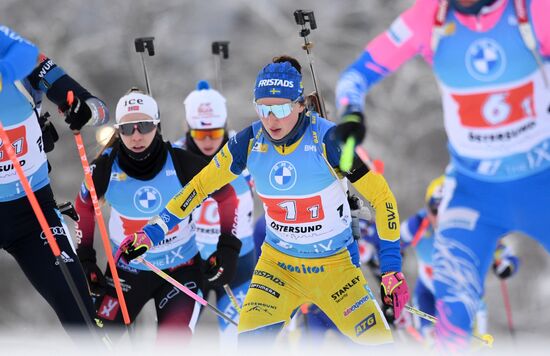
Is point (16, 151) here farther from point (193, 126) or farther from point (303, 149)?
point (193, 126)

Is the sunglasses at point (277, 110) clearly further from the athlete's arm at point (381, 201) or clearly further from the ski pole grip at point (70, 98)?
the ski pole grip at point (70, 98)

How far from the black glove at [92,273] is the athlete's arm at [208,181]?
91cm

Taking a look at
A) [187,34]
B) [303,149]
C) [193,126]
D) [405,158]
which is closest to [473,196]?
[303,149]

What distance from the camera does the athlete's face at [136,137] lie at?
229 inches

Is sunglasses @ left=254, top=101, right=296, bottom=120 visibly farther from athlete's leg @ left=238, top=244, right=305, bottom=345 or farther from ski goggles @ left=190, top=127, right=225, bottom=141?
ski goggles @ left=190, top=127, right=225, bottom=141

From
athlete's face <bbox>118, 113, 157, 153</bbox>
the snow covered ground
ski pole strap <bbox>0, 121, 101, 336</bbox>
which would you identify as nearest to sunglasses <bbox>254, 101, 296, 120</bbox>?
athlete's face <bbox>118, 113, 157, 153</bbox>

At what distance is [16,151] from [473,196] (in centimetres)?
249

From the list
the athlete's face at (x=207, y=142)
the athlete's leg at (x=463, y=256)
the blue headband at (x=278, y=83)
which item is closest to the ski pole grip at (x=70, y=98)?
the blue headband at (x=278, y=83)

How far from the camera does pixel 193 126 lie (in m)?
7.62

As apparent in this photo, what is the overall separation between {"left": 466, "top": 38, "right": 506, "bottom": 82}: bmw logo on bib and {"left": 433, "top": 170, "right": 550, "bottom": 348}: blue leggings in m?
0.48

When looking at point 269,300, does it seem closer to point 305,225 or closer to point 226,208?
point 305,225

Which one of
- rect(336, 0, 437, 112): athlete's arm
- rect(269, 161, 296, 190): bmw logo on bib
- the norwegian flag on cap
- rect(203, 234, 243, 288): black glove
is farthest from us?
the norwegian flag on cap

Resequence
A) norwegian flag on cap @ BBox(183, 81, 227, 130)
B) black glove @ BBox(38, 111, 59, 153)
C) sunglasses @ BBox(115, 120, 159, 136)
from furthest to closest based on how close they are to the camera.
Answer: norwegian flag on cap @ BBox(183, 81, 227, 130) < sunglasses @ BBox(115, 120, 159, 136) < black glove @ BBox(38, 111, 59, 153)

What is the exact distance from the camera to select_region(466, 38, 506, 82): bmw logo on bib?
3922mm
